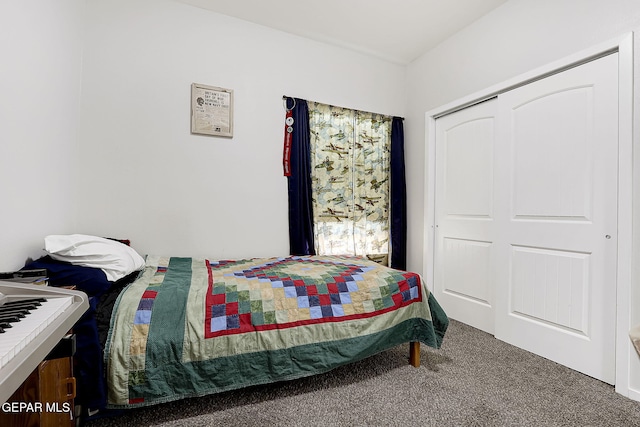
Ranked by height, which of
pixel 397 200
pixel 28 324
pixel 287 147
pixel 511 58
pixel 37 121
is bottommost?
pixel 28 324

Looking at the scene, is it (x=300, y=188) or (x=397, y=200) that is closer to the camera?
(x=300, y=188)

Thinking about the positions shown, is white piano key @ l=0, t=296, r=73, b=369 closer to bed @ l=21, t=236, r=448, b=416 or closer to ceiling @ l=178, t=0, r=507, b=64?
bed @ l=21, t=236, r=448, b=416

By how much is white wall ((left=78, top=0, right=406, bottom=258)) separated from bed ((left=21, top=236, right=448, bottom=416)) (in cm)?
68

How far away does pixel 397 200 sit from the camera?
11.4 ft

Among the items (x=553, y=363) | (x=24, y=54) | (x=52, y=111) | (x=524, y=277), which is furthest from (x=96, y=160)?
(x=553, y=363)

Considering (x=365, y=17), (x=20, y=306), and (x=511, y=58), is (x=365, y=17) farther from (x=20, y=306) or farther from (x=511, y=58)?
(x=20, y=306)

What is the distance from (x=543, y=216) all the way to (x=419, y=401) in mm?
1584

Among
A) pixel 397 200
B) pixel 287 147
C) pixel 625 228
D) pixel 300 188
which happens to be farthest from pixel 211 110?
pixel 625 228

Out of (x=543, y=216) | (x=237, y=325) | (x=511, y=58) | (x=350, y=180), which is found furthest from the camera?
(x=350, y=180)

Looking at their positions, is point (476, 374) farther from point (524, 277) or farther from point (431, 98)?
point (431, 98)

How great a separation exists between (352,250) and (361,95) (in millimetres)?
1714

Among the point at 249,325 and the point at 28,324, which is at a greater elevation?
the point at 28,324

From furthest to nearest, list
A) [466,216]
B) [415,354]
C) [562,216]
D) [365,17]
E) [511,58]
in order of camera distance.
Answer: [466,216]
[365,17]
[511,58]
[562,216]
[415,354]

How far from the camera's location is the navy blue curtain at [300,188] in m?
2.98
